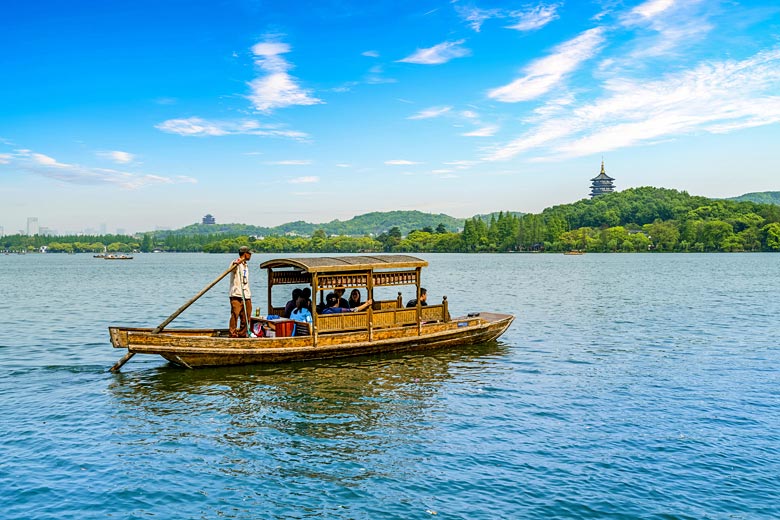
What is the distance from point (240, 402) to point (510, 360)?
11.1 meters

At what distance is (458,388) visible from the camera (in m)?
19.0

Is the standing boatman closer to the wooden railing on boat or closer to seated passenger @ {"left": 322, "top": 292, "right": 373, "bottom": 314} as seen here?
the wooden railing on boat

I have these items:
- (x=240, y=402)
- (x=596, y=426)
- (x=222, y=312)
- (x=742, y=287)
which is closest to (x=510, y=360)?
(x=596, y=426)

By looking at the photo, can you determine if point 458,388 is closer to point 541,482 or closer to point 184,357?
point 541,482

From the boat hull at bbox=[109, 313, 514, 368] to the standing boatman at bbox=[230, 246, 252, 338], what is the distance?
0.74 metres

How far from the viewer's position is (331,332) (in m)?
22.3

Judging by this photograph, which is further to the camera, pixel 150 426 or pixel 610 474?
pixel 150 426

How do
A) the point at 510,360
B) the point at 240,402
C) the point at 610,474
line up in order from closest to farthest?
1. the point at 610,474
2. the point at 240,402
3. the point at 510,360

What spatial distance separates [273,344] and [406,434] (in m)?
7.89

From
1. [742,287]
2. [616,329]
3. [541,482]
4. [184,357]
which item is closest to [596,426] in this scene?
[541,482]

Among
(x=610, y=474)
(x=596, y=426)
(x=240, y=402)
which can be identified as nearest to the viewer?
(x=610, y=474)

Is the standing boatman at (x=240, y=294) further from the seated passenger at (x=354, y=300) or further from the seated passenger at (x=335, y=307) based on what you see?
the seated passenger at (x=354, y=300)

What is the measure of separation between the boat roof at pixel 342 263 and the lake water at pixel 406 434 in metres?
3.54

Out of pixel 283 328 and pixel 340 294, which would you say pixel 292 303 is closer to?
pixel 283 328
